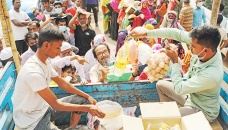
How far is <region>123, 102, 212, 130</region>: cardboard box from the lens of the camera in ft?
7.42

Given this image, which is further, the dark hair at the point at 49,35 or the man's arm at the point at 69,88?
the man's arm at the point at 69,88

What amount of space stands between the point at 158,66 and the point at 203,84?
61 centimetres

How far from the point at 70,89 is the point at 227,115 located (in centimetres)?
153

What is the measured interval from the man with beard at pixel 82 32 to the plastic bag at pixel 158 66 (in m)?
2.22

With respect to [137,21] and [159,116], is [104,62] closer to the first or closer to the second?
[159,116]

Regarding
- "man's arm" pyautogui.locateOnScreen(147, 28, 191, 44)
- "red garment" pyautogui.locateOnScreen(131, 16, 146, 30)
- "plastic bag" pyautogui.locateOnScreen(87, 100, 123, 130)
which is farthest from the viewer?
"red garment" pyautogui.locateOnScreen(131, 16, 146, 30)

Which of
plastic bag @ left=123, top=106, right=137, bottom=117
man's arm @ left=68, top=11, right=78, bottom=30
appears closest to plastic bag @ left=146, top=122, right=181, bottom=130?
plastic bag @ left=123, top=106, right=137, bottom=117

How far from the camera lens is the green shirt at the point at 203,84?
7.72ft

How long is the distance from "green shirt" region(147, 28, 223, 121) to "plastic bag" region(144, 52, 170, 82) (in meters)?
0.26

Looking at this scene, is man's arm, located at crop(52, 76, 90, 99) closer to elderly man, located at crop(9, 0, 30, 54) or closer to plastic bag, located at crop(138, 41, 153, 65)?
plastic bag, located at crop(138, 41, 153, 65)

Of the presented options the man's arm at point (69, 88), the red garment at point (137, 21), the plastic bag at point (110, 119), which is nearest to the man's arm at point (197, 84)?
the plastic bag at point (110, 119)

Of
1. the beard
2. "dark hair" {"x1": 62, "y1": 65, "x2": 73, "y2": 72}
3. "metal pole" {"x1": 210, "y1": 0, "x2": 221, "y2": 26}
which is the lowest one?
"dark hair" {"x1": 62, "y1": 65, "x2": 73, "y2": 72}

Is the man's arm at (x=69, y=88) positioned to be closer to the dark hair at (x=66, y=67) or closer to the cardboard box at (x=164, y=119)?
the cardboard box at (x=164, y=119)

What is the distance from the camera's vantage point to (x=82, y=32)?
4949 millimetres
